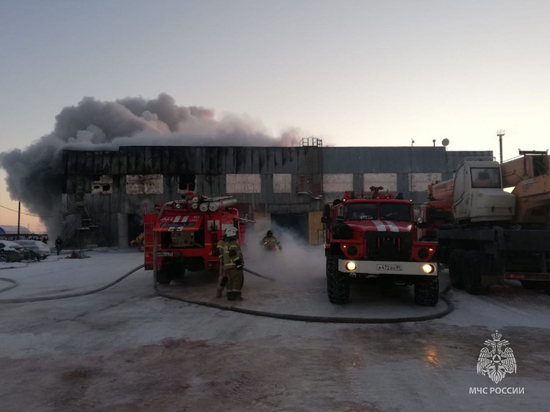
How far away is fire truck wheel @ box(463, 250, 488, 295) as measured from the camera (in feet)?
30.7

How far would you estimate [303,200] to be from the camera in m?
32.8

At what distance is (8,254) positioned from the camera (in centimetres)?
2106

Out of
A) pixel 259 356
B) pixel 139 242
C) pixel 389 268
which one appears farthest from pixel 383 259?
pixel 139 242

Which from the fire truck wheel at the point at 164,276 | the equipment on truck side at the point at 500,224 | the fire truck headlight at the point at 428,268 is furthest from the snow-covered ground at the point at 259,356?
the fire truck wheel at the point at 164,276

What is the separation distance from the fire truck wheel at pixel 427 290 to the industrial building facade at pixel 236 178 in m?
24.1

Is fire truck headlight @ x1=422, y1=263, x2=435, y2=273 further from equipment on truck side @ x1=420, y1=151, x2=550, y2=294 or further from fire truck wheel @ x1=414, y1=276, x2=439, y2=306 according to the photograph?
equipment on truck side @ x1=420, y1=151, x2=550, y2=294

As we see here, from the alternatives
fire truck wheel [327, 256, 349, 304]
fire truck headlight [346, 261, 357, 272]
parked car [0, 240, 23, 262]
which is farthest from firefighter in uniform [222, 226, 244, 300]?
parked car [0, 240, 23, 262]

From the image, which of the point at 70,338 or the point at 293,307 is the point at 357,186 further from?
the point at 70,338

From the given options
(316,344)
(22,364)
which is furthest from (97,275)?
(316,344)

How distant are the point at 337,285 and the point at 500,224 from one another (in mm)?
5113

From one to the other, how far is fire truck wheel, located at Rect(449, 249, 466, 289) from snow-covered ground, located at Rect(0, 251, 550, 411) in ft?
4.23

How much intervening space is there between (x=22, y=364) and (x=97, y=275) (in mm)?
9700

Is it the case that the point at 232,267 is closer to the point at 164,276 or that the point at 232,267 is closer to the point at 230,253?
the point at 230,253

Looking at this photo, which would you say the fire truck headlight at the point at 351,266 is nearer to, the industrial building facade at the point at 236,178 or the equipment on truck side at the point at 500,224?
the equipment on truck side at the point at 500,224
